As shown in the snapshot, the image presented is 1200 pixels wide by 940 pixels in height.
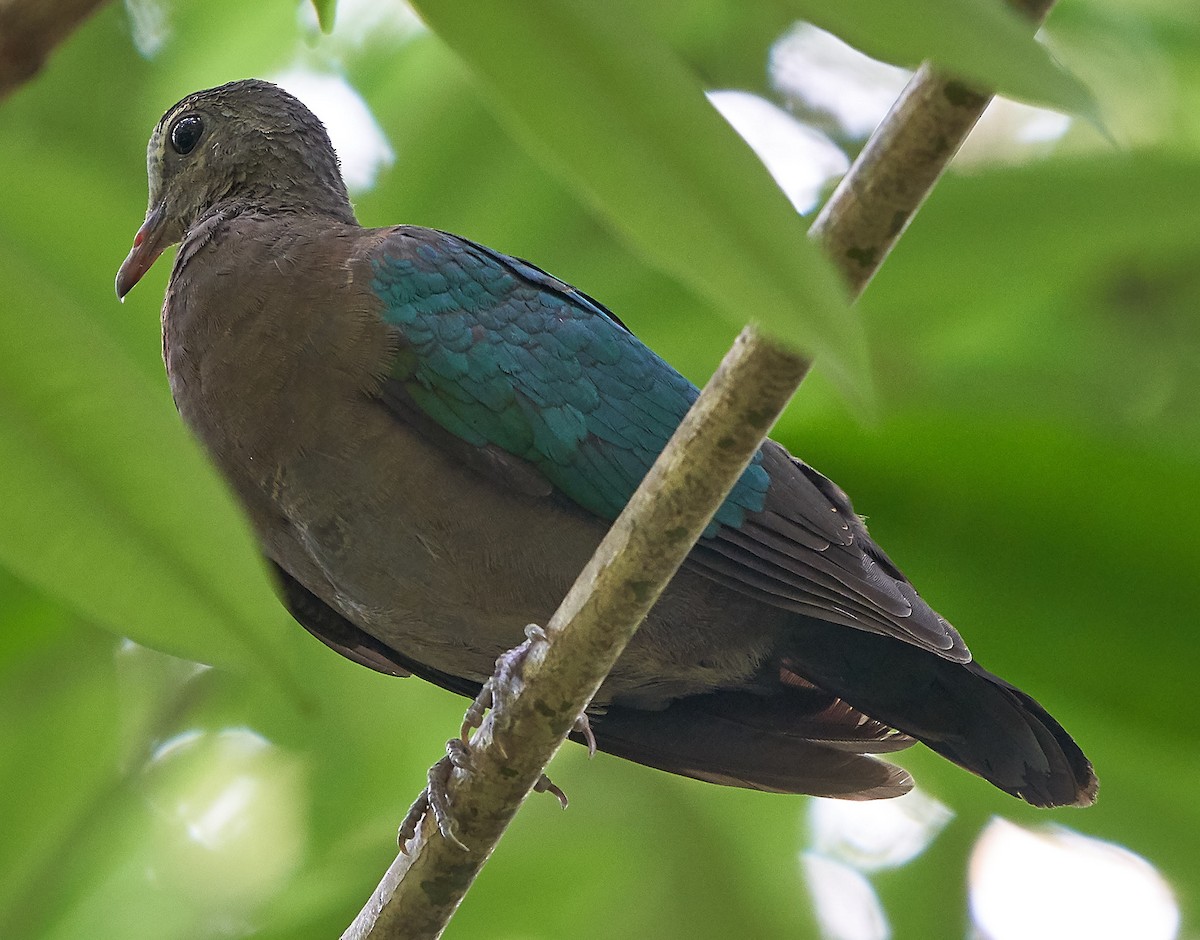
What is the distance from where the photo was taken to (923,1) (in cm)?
63

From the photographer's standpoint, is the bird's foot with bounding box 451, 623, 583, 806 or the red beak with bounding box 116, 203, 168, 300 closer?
the bird's foot with bounding box 451, 623, 583, 806

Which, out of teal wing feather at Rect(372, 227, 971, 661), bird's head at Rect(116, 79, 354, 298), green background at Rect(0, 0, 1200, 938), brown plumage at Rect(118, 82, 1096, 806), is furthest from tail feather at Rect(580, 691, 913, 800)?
bird's head at Rect(116, 79, 354, 298)

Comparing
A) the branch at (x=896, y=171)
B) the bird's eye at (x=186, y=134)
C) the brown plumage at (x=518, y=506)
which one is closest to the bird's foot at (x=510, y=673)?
the brown plumage at (x=518, y=506)

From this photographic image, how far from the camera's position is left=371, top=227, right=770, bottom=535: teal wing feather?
2303 millimetres

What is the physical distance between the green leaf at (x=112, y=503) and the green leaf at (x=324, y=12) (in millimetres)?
298

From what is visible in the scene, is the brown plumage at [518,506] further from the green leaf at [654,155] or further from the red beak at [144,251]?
the green leaf at [654,155]

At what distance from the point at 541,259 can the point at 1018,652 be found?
4.62 feet

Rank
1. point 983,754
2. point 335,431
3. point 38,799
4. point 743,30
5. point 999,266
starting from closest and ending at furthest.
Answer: point 335,431, point 983,754, point 999,266, point 38,799, point 743,30

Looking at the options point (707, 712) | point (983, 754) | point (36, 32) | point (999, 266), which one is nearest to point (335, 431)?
point (707, 712)

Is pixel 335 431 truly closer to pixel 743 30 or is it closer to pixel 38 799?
pixel 38 799

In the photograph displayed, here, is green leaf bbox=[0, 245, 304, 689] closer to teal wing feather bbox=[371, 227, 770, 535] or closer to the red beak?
teal wing feather bbox=[371, 227, 770, 535]

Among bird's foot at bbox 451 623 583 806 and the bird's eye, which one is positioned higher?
the bird's eye

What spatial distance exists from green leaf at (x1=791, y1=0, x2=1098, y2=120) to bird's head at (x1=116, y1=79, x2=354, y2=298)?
7.67 ft

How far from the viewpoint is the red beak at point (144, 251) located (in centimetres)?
281
